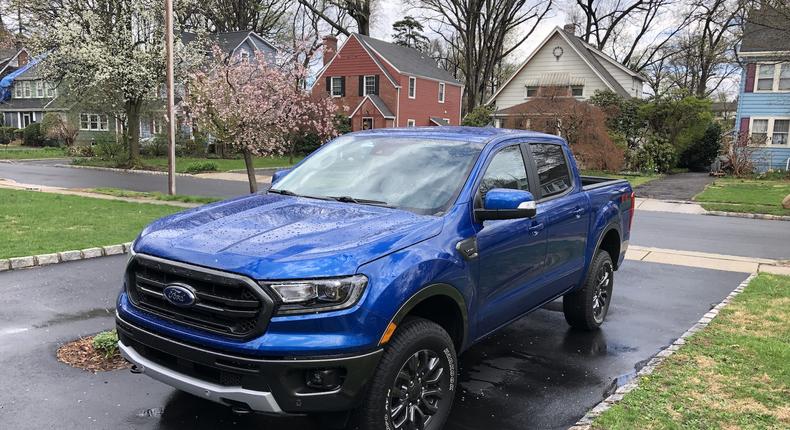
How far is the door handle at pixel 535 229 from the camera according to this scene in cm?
440

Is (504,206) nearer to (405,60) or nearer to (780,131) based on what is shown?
(780,131)

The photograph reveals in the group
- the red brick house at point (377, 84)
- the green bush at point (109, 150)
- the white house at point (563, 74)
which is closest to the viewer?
the green bush at point (109, 150)

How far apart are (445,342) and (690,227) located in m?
12.0

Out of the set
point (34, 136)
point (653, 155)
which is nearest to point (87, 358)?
point (653, 155)

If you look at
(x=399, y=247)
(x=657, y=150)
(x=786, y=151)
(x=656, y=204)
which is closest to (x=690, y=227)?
(x=656, y=204)

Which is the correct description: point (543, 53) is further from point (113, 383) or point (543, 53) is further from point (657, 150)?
point (113, 383)

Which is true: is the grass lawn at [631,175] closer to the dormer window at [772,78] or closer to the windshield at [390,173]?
the dormer window at [772,78]

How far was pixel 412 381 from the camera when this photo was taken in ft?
10.9

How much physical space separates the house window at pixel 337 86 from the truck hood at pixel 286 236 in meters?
38.7

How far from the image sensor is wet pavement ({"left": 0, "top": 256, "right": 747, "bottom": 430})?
383 cm

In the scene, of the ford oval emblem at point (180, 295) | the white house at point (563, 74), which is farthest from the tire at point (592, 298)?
the white house at point (563, 74)

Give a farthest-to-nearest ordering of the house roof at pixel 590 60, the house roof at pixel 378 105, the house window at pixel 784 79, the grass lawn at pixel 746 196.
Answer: the house roof at pixel 378 105 → the house roof at pixel 590 60 → the house window at pixel 784 79 → the grass lawn at pixel 746 196

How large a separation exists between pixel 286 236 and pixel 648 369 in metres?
3.21

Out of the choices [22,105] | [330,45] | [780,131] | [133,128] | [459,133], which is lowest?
[459,133]
